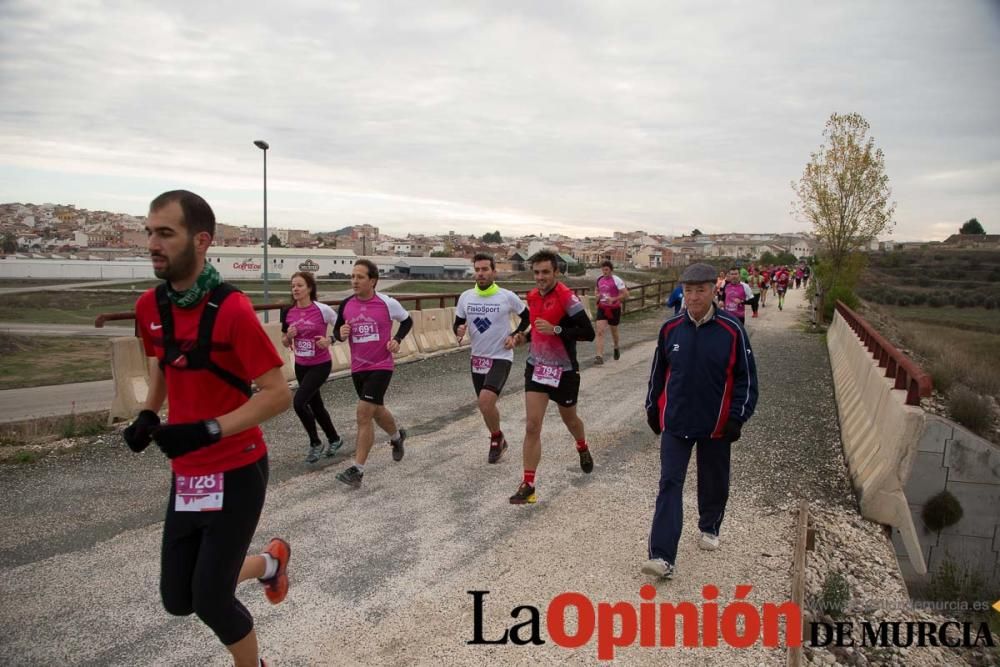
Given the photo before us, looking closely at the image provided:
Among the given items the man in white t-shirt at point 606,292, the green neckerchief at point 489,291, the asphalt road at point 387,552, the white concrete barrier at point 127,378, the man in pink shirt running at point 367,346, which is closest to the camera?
the asphalt road at point 387,552

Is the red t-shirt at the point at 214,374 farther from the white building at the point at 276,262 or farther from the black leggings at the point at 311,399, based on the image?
the white building at the point at 276,262

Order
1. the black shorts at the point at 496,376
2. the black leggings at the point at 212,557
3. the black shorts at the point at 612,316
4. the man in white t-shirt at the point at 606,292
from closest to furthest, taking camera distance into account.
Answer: the black leggings at the point at 212,557 → the black shorts at the point at 496,376 → the black shorts at the point at 612,316 → the man in white t-shirt at the point at 606,292

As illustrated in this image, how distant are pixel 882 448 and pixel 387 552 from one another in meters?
4.65

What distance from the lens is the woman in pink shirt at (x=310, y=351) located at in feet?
22.0

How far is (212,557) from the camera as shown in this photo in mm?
2596

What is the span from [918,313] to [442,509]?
57.3 meters

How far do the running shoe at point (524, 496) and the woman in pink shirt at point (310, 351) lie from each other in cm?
240

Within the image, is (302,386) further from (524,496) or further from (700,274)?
(700,274)

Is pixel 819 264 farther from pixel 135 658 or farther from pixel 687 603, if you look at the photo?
pixel 135 658

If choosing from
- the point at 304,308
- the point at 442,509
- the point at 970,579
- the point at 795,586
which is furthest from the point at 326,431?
the point at 970,579

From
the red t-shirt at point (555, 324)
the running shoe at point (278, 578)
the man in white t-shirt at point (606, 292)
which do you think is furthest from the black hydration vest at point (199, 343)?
the man in white t-shirt at point (606, 292)

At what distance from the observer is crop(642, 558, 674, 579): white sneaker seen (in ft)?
13.7

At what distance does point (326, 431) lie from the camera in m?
7.03

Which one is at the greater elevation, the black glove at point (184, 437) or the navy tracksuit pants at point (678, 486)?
the black glove at point (184, 437)
